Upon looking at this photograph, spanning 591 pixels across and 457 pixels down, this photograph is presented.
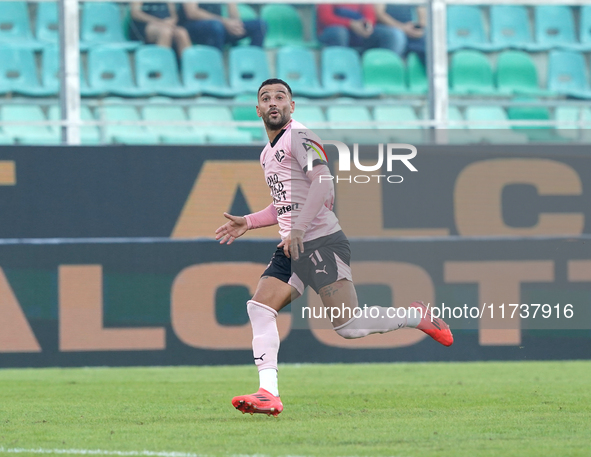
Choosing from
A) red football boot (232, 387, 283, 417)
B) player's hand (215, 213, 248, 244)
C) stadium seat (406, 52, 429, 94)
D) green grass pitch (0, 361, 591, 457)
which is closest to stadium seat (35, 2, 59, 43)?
stadium seat (406, 52, 429, 94)

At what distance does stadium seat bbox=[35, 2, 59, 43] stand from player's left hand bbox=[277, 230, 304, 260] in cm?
892

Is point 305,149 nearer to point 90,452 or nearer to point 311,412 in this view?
point 311,412

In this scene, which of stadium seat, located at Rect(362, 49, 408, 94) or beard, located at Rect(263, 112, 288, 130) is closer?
beard, located at Rect(263, 112, 288, 130)

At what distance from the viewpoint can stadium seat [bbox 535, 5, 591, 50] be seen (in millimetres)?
14539

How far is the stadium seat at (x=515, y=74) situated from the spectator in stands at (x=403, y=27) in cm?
121

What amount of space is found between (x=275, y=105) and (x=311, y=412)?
1.91 metres

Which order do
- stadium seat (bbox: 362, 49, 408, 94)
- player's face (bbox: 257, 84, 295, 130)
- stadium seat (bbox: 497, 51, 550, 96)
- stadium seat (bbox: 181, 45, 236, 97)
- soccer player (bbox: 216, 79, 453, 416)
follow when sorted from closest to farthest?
soccer player (bbox: 216, 79, 453, 416) → player's face (bbox: 257, 84, 295, 130) → stadium seat (bbox: 181, 45, 236, 97) → stadium seat (bbox: 362, 49, 408, 94) → stadium seat (bbox: 497, 51, 550, 96)

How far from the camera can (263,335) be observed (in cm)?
559

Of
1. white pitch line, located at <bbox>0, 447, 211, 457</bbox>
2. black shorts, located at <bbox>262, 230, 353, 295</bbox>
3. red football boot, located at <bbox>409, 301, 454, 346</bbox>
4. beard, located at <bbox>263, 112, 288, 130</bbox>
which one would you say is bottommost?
white pitch line, located at <bbox>0, 447, 211, 457</bbox>

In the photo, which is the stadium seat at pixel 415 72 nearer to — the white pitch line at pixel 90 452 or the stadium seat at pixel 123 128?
the stadium seat at pixel 123 128

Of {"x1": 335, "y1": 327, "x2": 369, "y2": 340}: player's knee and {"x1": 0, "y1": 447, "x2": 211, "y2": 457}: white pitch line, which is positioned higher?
{"x1": 335, "y1": 327, "x2": 369, "y2": 340}: player's knee

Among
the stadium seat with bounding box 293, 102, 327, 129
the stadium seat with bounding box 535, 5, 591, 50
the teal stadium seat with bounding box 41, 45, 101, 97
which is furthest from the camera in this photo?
the stadium seat with bounding box 535, 5, 591, 50

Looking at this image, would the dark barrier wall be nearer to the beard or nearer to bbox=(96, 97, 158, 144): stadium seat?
bbox=(96, 97, 158, 144): stadium seat

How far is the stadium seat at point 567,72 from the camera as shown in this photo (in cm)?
1388
